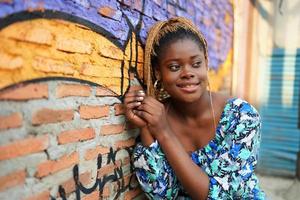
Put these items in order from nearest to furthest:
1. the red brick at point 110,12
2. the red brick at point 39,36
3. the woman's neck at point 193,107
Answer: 1. the red brick at point 39,36
2. the red brick at point 110,12
3. the woman's neck at point 193,107

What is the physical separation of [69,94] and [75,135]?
0.20 m

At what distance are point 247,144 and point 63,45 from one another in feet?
4.01

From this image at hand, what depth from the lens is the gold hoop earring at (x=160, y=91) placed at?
7.17 feet

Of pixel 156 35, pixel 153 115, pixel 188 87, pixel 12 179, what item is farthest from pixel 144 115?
pixel 12 179

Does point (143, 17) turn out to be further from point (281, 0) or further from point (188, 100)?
point (281, 0)

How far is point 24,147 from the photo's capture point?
1.30m

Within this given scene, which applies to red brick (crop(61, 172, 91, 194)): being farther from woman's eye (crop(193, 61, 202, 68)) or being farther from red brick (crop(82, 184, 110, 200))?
woman's eye (crop(193, 61, 202, 68))

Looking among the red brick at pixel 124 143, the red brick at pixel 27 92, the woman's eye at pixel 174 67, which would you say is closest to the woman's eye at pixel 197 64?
the woman's eye at pixel 174 67

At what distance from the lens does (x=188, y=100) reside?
6.70 feet

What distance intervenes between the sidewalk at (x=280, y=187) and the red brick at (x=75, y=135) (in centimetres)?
312

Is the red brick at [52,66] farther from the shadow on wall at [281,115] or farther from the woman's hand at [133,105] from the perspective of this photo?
the shadow on wall at [281,115]

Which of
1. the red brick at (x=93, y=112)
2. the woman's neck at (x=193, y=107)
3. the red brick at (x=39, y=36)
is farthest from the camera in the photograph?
the woman's neck at (x=193, y=107)

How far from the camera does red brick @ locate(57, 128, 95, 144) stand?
150 centimetres

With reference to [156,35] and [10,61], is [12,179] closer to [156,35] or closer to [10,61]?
[10,61]
